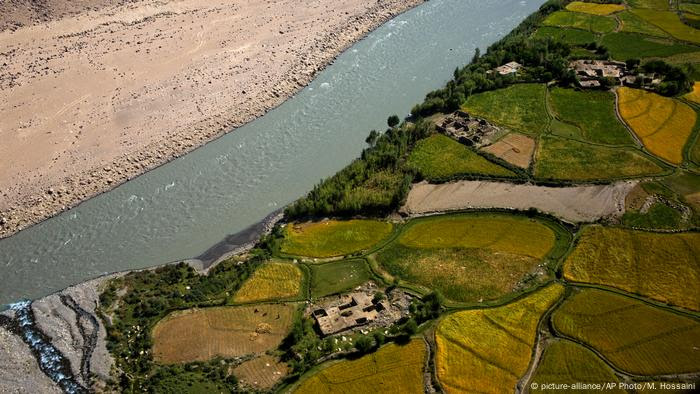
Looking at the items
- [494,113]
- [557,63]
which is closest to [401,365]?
[494,113]

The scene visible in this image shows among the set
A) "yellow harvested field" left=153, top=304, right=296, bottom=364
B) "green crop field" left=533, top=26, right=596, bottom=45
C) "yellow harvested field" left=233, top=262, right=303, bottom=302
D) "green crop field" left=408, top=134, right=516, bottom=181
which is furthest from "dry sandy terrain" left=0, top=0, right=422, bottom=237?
"green crop field" left=533, top=26, right=596, bottom=45

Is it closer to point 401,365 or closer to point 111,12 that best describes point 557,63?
point 401,365

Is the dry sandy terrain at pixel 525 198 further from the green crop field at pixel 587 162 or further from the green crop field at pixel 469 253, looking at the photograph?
the green crop field at pixel 469 253

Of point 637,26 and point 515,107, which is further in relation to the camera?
point 637,26

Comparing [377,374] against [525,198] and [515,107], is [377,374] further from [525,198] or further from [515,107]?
[515,107]

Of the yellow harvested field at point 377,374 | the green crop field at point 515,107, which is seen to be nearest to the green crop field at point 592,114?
the green crop field at point 515,107

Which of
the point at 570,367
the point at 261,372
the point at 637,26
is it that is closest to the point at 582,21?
the point at 637,26
